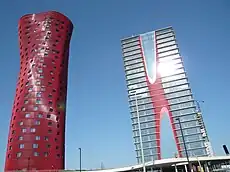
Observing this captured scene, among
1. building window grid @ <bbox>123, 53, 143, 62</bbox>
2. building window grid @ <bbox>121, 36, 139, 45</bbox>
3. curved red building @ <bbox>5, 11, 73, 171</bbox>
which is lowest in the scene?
curved red building @ <bbox>5, 11, 73, 171</bbox>

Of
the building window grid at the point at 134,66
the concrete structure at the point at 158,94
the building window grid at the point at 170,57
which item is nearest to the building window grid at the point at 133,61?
the concrete structure at the point at 158,94

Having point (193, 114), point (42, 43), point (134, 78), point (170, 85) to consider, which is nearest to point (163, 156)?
point (193, 114)

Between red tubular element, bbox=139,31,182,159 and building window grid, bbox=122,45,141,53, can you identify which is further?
building window grid, bbox=122,45,141,53

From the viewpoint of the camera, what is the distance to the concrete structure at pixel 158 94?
107 m

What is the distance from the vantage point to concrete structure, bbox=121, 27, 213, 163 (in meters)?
107

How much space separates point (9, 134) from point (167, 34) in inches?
3843

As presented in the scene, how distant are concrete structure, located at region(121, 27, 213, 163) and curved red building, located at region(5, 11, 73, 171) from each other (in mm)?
35901

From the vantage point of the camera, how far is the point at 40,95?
235 feet

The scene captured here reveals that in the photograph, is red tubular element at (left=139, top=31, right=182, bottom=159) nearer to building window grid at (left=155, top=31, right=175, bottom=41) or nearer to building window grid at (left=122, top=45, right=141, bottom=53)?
building window grid at (left=122, top=45, right=141, bottom=53)

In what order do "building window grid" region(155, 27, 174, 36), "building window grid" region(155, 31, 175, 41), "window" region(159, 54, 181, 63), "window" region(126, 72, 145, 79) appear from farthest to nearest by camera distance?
"building window grid" region(155, 27, 174, 36)
"building window grid" region(155, 31, 175, 41)
"window" region(126, 72, 145, 79)
"window" region(159, 54, 181, 63)

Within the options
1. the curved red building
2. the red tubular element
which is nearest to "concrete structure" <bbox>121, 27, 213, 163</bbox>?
the red tubular element

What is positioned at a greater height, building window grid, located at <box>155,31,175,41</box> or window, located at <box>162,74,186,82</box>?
building window grid, located at <box>155,31,175,41</box>

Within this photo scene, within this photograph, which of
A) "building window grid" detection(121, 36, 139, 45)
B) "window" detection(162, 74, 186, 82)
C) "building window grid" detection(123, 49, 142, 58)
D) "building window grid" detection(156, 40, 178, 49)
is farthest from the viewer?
"building window grid" detection(121, 36, 139, 45)

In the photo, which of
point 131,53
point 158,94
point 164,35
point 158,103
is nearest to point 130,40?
point 131,53
